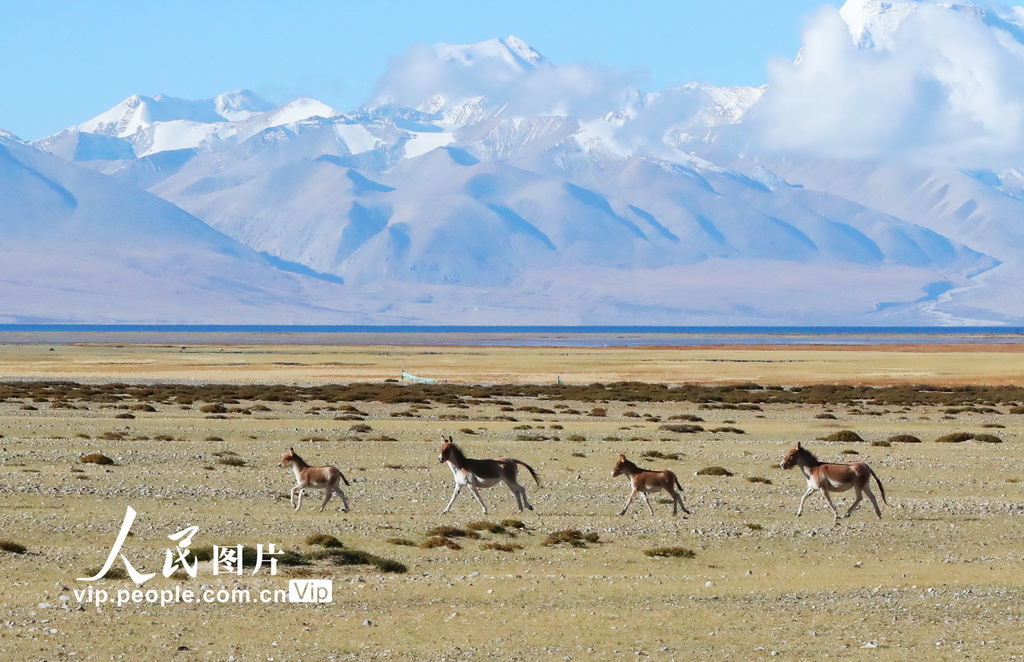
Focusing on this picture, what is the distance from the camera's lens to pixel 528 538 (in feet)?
70.2

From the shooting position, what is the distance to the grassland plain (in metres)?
14.9

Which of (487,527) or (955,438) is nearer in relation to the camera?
(487,527)

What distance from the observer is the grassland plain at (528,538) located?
48.9ft

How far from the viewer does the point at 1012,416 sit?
177ft

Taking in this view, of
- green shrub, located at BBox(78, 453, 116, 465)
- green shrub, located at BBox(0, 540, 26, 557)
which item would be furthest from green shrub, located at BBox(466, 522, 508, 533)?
green shrub, located at BBox(78, 453, 116, 465)

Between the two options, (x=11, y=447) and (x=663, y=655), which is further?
(x=11, y=447)

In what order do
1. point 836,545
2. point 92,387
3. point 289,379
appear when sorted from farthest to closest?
point 289,379
point 92,387
point 836,545

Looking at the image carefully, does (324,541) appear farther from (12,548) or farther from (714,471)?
(714,471)

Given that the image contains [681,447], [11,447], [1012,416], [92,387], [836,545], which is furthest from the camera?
[92,387]

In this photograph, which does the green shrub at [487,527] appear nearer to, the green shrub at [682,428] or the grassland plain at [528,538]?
the grassland plain at [528,538]

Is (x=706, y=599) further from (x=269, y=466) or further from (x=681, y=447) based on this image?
(x=681, y=447)

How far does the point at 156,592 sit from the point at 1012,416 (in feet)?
145

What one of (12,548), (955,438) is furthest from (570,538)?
(955,438)

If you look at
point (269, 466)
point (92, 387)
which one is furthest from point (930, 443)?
point (92, 387)
